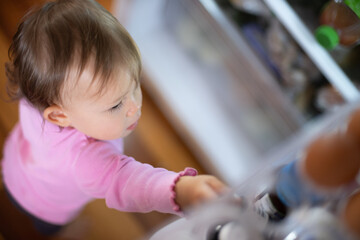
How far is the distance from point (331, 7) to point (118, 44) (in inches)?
33.6

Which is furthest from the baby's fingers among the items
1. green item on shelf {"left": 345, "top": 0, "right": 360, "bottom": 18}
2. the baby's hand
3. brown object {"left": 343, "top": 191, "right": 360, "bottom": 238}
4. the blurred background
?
green item on shelf {"left": 345, "top": 0, "right": 360, "bottom": 18}

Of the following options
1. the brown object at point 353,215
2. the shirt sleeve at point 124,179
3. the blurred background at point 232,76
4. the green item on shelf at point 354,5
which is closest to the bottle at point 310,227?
the brown object at point 353,215

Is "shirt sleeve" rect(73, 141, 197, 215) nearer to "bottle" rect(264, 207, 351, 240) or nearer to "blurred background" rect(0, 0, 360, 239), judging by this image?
"bottle" rect(264, 207, 351, 240)

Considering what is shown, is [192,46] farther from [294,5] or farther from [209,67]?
[294,5]

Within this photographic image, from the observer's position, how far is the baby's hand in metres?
0.43

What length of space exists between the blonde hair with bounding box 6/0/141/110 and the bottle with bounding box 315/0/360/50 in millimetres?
737

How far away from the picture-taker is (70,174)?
56 centimetres

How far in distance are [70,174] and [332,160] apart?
1.26 ft

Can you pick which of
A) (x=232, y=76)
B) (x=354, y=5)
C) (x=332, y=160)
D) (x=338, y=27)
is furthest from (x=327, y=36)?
(x=332, y=160)

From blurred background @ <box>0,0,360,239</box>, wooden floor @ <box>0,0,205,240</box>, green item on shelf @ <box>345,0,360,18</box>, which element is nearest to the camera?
wooden floor @ <box>0,0,205,240</box>

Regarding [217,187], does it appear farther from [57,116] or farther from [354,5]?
[354,5]

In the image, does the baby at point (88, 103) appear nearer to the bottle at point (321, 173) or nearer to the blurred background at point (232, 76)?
the bottle at point (321, 173)

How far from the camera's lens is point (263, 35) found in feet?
4.21

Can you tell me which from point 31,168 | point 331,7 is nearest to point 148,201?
point 31,168
